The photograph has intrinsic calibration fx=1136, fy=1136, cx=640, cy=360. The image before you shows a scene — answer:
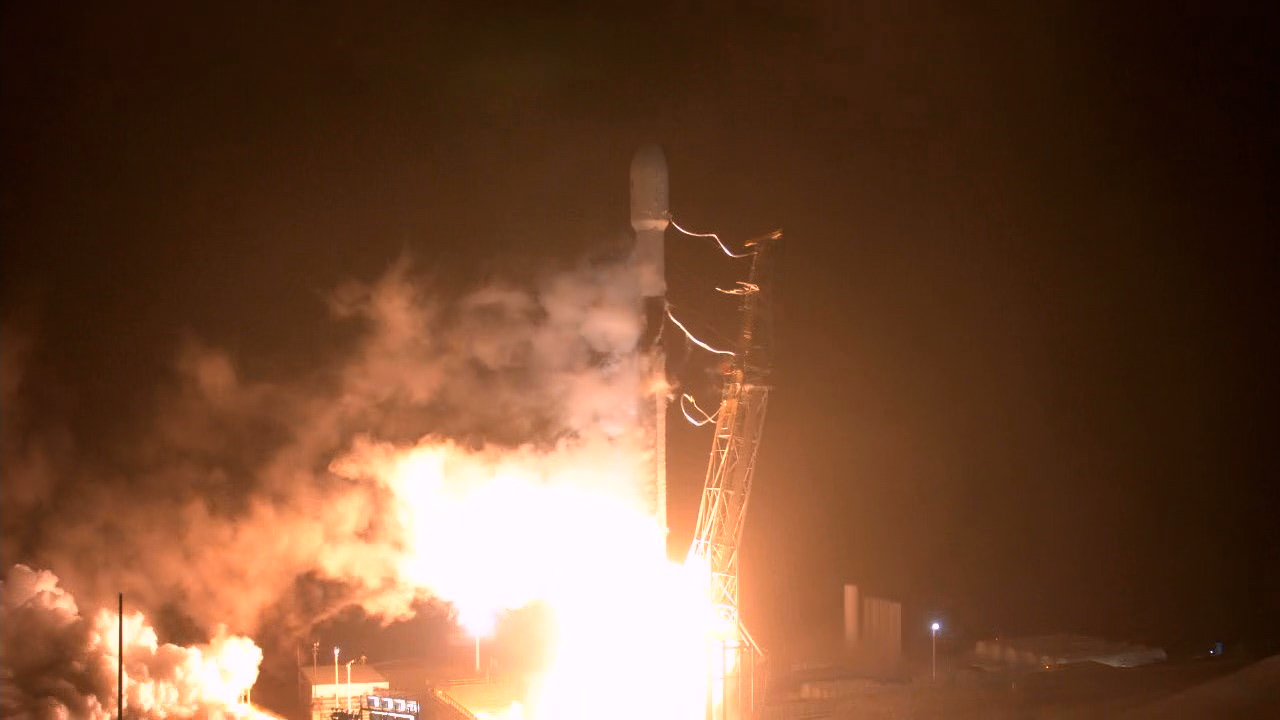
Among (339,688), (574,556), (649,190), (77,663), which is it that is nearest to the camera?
(649,190)

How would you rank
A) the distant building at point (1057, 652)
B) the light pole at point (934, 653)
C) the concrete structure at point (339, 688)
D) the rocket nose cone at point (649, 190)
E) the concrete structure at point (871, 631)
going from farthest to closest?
the distant building at point (1057, 652) < the concrete structure at point (871, 631) < the light pole at point (934, 653) < the concrete structure at point (339, 688) < the rocket nose cone at point (649, 190)

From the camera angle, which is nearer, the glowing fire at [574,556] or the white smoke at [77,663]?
the white smoke at [77,663]

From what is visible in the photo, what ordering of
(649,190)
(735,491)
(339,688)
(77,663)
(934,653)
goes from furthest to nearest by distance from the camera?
1. (934,653)
2. (339,688)
3. (735,491)
4. (77,663)
5. (649,190)

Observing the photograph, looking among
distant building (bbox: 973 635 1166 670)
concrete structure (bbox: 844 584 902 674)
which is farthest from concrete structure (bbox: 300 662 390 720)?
distant building (bbox: 973 635 1166 670)

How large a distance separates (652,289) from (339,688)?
12.9 metres

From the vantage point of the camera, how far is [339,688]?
2548 cm

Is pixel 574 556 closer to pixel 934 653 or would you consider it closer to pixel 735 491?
pixel 735 491

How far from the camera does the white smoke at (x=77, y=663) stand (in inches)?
720

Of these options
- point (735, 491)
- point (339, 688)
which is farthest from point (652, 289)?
point (339, 688)

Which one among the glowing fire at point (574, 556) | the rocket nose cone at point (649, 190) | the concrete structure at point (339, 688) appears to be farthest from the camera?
the concrete structure at point (339, 688)

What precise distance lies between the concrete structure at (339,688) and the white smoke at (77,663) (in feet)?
14.3

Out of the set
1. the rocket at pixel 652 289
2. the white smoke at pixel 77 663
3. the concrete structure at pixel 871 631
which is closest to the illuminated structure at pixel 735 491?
the rocket at pixel 652 289

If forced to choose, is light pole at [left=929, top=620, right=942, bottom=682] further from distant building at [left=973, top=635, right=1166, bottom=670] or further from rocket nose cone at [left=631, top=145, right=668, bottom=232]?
rocket nose cone at [left=631, top=145, right=668, bottom=232]

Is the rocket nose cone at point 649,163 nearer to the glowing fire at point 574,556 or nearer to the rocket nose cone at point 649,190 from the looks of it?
the rocket nose cone at point 649,190
